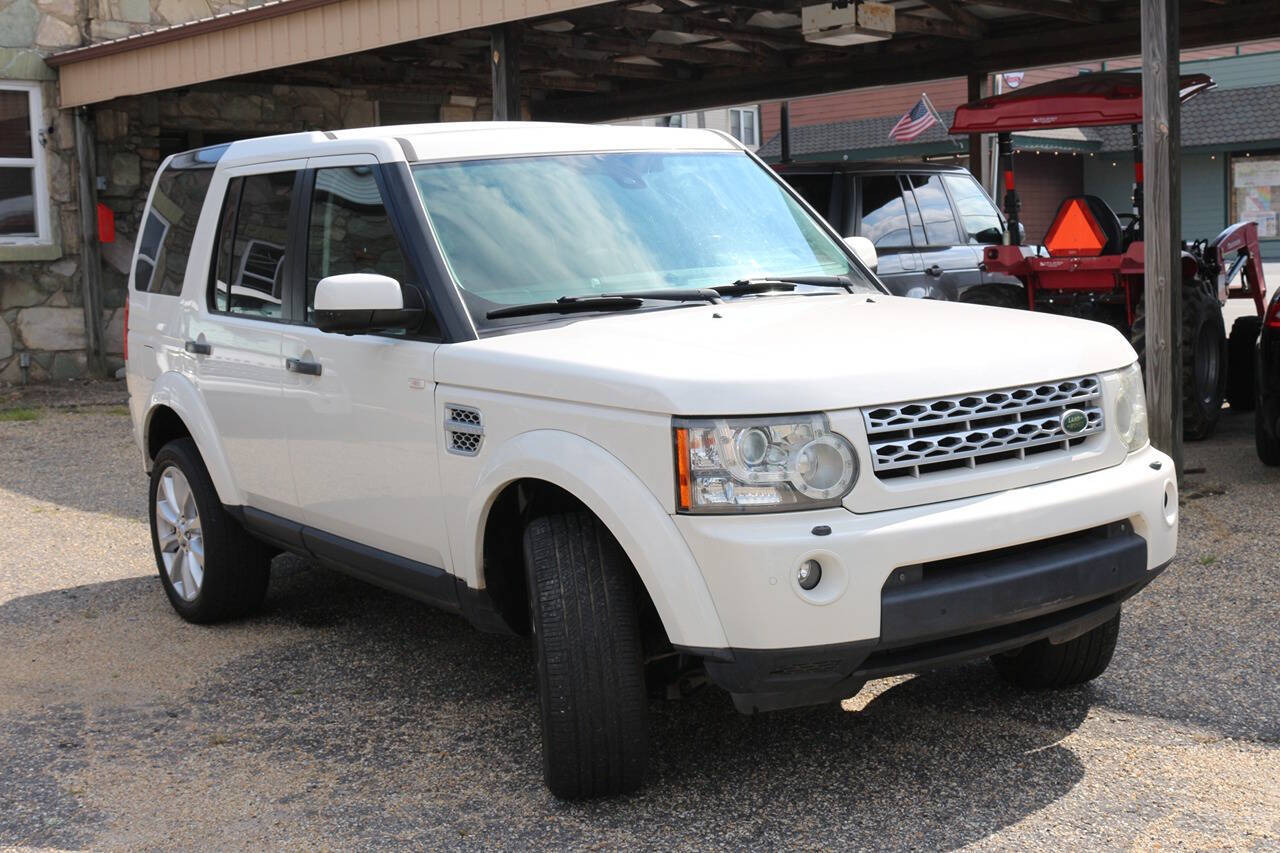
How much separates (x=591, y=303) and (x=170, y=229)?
8.97 ft

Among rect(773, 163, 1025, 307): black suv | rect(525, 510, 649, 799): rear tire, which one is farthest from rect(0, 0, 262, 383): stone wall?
rect(525, 510, 649, 799): rear tire

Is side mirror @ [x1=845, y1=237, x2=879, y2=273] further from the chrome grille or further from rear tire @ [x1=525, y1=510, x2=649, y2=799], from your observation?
rear tire @ [x1=525, y1=510, x2=649, y2=799]

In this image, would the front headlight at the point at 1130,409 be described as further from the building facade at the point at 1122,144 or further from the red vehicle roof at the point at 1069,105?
the building facade at the point at 1122,144

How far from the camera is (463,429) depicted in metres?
4.30

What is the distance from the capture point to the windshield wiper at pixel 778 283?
4.77 meters

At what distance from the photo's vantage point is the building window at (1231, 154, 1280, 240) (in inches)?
1357

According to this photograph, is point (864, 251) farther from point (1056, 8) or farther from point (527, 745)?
point (1056, 8)

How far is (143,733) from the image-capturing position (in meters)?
4.91

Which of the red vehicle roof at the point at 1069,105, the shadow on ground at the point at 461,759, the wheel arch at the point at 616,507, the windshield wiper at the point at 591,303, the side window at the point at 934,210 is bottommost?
the shadow on ground at the point at 461,759

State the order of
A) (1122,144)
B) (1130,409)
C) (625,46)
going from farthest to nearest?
(1122,144) < (625,46) < (1130,409)

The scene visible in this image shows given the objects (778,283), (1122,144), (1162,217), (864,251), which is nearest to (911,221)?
(1162,217)

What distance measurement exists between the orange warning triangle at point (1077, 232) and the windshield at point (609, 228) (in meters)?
5.24

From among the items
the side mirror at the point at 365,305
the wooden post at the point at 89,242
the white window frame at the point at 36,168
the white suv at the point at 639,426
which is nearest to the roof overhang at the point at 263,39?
the white window frame at the point at 36,168

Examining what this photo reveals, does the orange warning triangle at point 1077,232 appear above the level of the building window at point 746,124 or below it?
below
